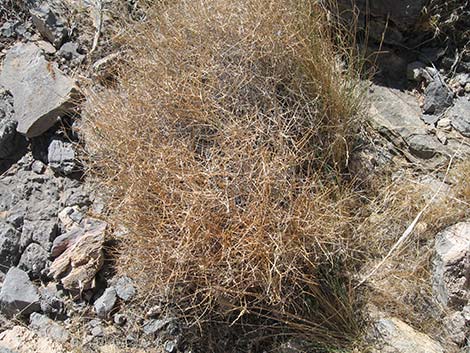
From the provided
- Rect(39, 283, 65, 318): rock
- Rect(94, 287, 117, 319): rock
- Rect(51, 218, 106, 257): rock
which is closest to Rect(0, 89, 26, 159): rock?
Rect(51, 218, 106, 257): rock

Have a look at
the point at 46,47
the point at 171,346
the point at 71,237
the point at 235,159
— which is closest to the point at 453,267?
the point at 235,159

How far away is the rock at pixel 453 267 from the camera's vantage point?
1859mm

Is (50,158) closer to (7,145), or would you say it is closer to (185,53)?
(7,145)

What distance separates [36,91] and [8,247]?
0.62m

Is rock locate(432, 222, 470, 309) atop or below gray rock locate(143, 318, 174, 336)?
below

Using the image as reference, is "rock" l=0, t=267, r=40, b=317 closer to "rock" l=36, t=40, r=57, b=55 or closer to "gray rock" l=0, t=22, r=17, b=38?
"rock" l=36, t=40, r=57, b=55

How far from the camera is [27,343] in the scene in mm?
1940

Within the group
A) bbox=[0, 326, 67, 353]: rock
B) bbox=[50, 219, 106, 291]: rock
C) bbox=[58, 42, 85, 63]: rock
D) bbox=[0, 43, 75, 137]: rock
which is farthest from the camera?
bbox=[58, 42, 85, 63]: rock

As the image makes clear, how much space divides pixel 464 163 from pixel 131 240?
3.93ft

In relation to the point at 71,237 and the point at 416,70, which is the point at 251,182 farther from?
the point at 416,70

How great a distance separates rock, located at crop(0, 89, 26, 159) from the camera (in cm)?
229

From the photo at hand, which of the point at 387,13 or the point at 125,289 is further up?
the point at 387,13

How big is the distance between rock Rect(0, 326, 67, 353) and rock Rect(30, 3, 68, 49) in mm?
1186

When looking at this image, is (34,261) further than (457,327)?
Yes
